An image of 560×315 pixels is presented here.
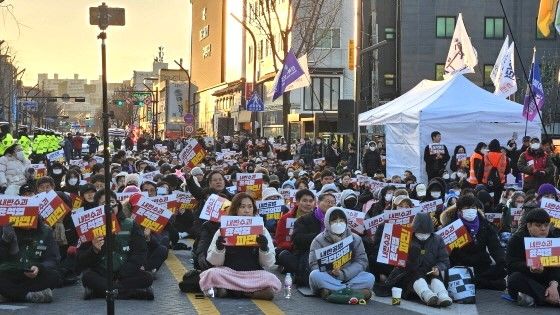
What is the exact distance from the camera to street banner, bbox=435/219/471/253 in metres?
12.0

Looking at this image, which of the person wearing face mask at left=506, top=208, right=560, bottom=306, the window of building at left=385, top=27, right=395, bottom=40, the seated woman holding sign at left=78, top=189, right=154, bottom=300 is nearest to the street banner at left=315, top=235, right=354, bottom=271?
the person wearing face mask at left=506, top=208, right=560, bottom=306

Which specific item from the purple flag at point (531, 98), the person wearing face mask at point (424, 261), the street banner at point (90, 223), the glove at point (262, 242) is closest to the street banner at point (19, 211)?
the street banner at point (90, 223)

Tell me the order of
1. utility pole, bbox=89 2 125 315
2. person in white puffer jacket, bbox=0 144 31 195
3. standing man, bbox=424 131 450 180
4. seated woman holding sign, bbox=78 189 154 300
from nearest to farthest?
utility pole, bbox=89 2 125 315 < seated woman holding sign, bbox=78 189 154 300 < person in white puffer jacket, bbox=0 144 31 195 < standing man, bbox=424 131 450 180

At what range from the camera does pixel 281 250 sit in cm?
1327

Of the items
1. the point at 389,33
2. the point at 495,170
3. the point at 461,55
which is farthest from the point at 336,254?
the point at 389,33

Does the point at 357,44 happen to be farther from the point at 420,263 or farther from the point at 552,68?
the point at 552,68

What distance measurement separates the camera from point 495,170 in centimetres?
2050

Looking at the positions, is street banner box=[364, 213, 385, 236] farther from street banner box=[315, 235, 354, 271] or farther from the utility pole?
the utility pole

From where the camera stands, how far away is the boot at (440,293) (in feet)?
36.2

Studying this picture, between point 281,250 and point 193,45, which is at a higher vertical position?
point 193,45

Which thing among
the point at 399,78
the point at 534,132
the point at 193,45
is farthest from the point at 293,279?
the point at 193,45

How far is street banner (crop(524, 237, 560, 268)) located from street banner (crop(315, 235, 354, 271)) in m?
2.01

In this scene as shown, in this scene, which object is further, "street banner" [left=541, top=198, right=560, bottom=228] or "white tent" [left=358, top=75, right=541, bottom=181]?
"white tent" [left=358, top=75, right=541, bottom=181]

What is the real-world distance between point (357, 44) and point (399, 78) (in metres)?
39.5
